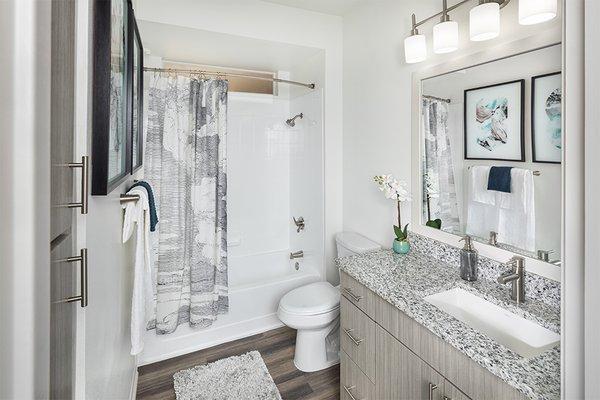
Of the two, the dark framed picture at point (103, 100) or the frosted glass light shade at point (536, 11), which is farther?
the frosted glass light shade at point (536, 11)

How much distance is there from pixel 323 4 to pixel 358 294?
2.14 meters

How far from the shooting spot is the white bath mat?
1.92m

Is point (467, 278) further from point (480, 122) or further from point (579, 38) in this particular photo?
point (579, 38)

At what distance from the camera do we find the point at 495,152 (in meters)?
1.47

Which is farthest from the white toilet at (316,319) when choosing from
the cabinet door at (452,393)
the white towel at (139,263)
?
the cabinet door at (452,393)

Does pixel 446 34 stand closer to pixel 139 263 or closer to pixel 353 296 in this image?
pixel 353 296

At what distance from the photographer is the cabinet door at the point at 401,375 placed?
1149 millimetres

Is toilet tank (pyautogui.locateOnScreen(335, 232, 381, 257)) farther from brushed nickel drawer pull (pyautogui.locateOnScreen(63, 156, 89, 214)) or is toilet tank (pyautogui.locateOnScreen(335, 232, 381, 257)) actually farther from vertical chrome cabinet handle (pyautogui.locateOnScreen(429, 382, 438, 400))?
brushed nickel drawer pull (pyautogui.locateOnScreen(63, 156, 89, 214))

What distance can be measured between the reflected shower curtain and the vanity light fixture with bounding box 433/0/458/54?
0.92ft

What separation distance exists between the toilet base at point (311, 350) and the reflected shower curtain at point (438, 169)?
105 centimetres

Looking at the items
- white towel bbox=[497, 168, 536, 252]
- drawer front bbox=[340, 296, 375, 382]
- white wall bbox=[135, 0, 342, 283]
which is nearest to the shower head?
white wall bbox=[135, 0, 342, 283]

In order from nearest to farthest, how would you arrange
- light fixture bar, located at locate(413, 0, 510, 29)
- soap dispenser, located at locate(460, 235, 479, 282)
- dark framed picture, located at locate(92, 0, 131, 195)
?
dark framed picture, located at locate(92, 0, 131, 195) → light fixture bar, located at locate(413, 0, 510, 29) → soap dispenser, located at locate(460, 235, 479, 282)

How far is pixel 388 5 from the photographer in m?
2.07

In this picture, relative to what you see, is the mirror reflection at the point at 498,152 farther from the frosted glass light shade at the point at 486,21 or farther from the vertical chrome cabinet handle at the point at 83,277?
the vertical chrome cabinet handle at the point at 83,277
